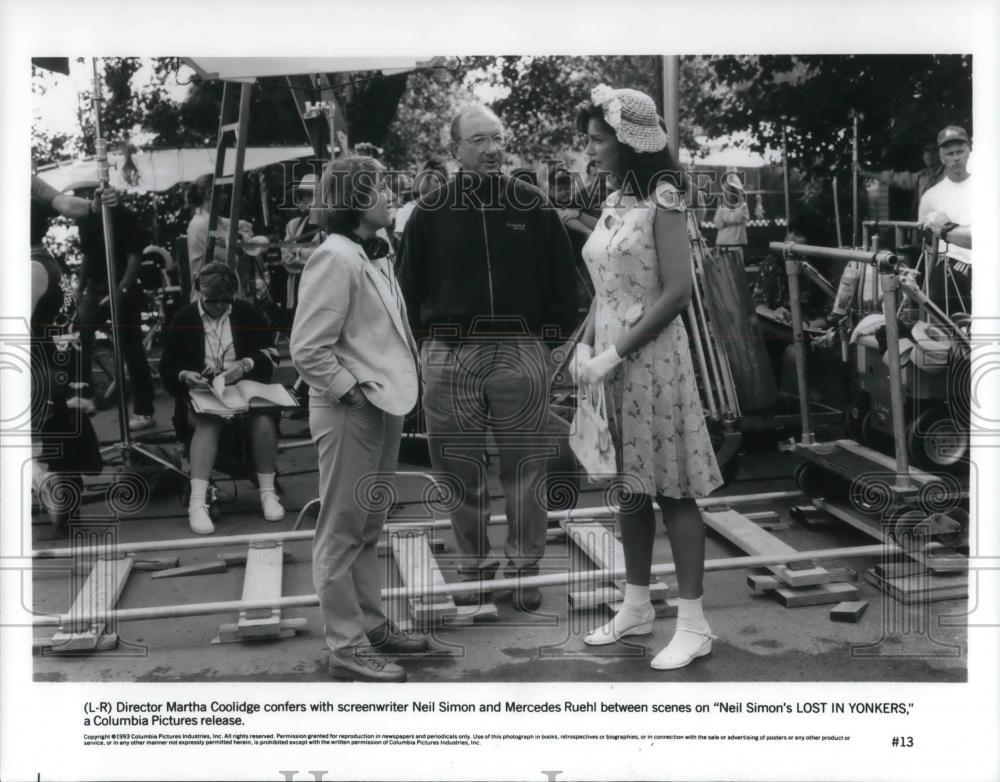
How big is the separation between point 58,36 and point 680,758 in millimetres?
2854

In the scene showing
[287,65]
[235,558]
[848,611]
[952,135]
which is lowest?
[848,611]

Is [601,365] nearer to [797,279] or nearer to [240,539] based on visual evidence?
[797,279]

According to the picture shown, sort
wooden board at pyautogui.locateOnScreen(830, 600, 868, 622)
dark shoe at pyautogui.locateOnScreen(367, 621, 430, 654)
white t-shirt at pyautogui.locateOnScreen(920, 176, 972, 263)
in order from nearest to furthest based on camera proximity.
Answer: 1. dark shoe at pyautogui.locateOnScreen(367, 621, 430, 654)
2. wooden board at pyautogui.locateOnScreen(830, 600, 868, 622)
3. white t-shirt at pyautogui.locateOnScreen(920, 176, 972, 263)

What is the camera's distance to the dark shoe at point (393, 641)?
12.7 feet

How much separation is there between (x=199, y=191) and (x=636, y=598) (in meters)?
2.74

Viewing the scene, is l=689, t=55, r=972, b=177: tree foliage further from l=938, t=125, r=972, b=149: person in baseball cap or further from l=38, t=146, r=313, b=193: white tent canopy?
l=38, t=146, r=313, b=193: white tent canopy

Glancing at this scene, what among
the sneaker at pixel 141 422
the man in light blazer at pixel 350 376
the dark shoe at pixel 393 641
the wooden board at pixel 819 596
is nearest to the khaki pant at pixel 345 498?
the man in light blazer at pixel 350 376

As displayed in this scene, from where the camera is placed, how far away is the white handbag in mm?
3744

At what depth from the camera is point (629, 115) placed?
3570mm

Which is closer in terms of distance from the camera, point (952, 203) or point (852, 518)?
point (952, 203)

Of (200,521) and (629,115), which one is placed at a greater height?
(629,115)

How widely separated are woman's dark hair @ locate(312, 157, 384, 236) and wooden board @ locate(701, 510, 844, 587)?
2.02 meters

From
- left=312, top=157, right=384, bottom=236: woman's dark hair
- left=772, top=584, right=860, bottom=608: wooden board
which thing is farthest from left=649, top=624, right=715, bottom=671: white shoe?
left=312, top=157, right=384, bottom=236: woman's dark hair

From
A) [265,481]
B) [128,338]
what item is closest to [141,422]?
[128,338]
